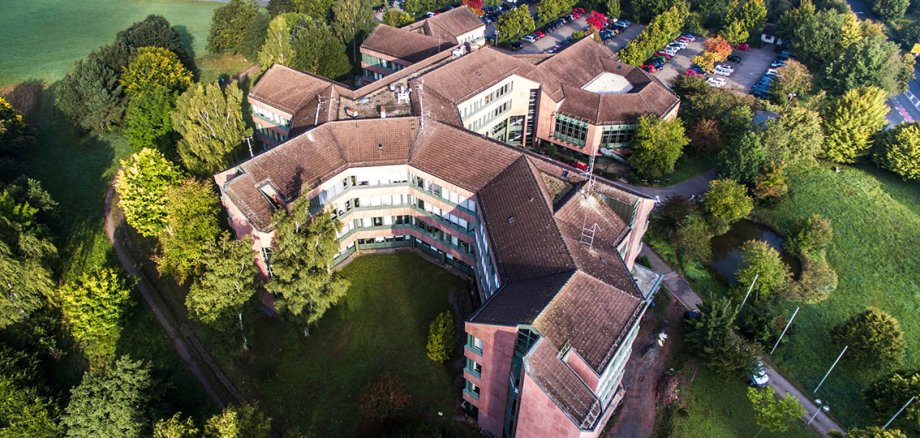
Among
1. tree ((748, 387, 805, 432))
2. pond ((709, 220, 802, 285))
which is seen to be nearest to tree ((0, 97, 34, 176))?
tree ((748, 387, 805, 432))

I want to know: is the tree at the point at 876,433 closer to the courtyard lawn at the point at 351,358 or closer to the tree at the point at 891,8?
the courtyard lawn at the point at 351,358

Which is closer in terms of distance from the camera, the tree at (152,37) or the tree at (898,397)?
the tree at (898,397)

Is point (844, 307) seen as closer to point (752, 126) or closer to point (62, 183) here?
point (752, 126)

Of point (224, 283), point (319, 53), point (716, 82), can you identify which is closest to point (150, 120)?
point (319, 53)

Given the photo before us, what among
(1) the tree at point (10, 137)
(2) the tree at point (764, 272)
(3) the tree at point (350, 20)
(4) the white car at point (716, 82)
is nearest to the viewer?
(2) the tree at point (764, 272)

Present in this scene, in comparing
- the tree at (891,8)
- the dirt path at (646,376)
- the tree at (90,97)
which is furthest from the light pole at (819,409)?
the tree at (891,8)

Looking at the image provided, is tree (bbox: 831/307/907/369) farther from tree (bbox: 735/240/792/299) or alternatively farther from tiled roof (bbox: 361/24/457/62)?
tiled roof (bbox: 361/24/457/62)

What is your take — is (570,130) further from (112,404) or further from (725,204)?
(112,404)
